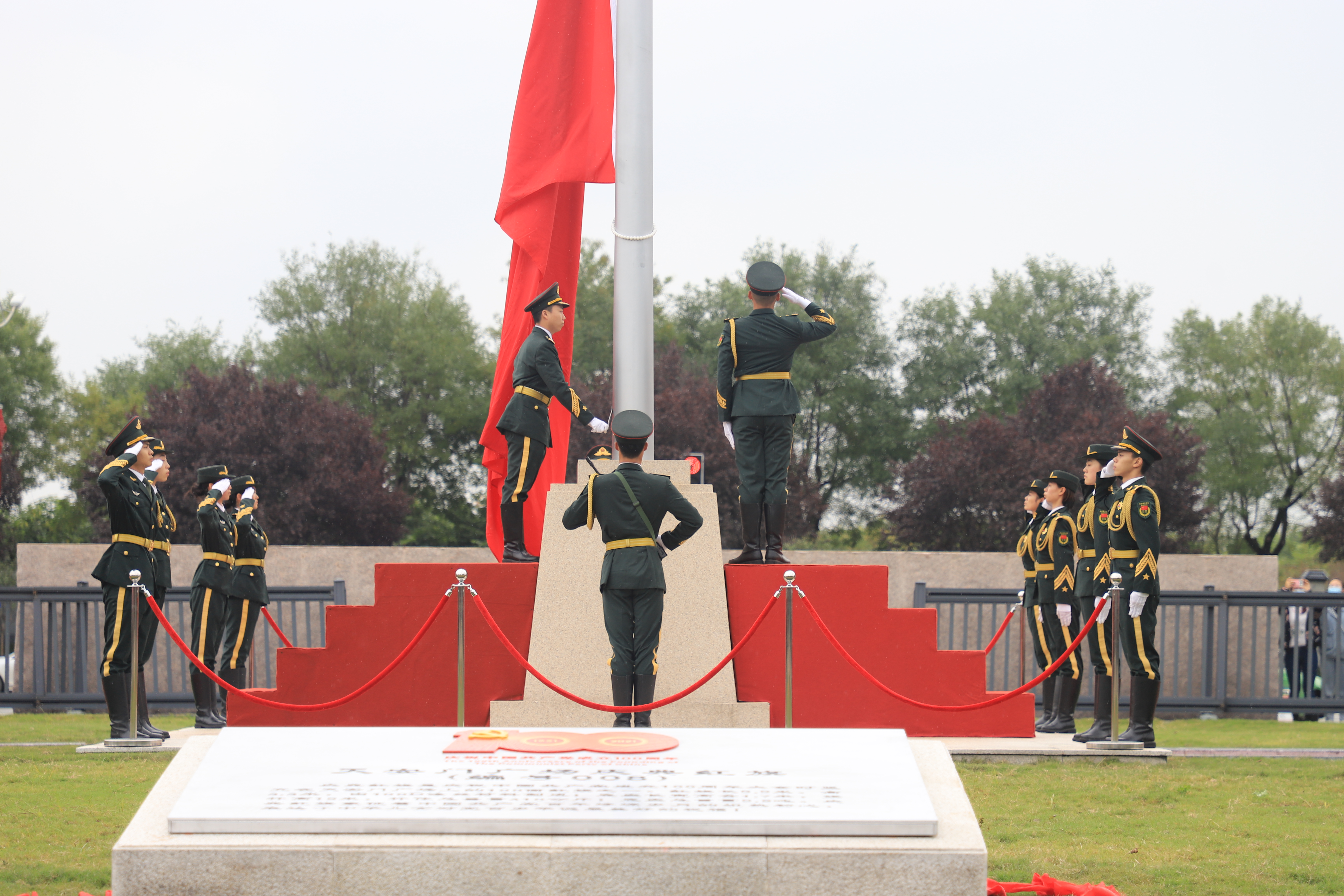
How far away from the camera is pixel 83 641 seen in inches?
523

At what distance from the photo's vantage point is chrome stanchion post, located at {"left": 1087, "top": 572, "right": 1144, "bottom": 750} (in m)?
8.88

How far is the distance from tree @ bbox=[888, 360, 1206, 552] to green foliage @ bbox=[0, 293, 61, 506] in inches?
1083

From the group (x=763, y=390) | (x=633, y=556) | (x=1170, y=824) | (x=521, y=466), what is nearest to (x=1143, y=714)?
(x=1170, y=824)

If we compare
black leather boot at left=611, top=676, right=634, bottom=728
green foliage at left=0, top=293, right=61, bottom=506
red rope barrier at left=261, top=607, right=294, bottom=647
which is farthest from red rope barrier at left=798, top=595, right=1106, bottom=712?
green foliage at left=0, top=293, right=61, bottom=506

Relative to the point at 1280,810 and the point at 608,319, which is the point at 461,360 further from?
the point at 1280,810

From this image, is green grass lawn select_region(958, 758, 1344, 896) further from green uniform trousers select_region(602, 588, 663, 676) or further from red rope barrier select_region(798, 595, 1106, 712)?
green uniform trousers select_region(602, 588, 663, 676)

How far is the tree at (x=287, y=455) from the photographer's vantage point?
29516mm

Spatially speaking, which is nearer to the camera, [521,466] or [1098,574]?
[521,466]

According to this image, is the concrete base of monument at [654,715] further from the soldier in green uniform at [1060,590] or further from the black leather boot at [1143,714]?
the soldier in green uniform at [1060,590]

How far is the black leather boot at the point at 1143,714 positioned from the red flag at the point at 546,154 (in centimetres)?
470

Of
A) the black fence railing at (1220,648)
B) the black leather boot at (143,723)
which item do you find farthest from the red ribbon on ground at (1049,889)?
the black leather boot at (143,723)

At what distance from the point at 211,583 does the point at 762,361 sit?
509cm

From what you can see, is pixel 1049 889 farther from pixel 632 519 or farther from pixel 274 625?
pixel 274 625

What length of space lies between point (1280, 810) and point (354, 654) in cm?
576
